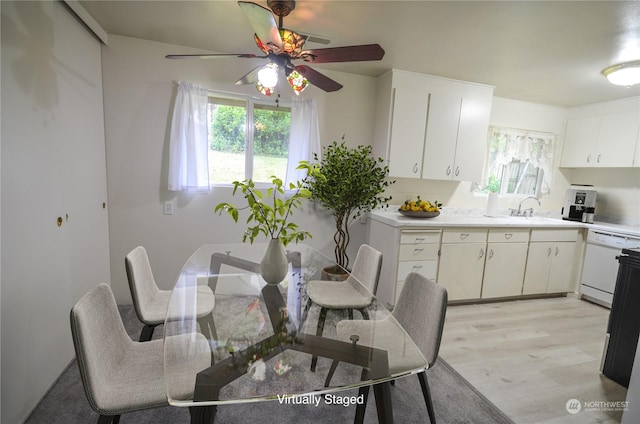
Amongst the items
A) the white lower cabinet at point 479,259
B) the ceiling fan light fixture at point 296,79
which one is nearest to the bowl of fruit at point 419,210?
the white lower cabinet at point 479,259

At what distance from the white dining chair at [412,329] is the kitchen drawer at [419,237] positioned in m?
1.22

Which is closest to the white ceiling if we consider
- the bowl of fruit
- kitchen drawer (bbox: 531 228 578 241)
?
the bowl of fruit

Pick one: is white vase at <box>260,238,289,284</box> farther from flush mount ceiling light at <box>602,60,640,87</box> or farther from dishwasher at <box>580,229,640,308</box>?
dishwasher at <box>580,229,640,308</box>

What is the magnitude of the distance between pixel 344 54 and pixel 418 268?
2181mm

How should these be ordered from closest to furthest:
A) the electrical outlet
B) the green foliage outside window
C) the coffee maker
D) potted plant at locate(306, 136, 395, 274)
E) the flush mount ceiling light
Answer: the flush mount ceiling light
potted plant at locate(306, 136, 395, 274)
the electrical outlet
the green foliage outside window
the coffee maker

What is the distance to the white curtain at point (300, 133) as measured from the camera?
9.91 feet

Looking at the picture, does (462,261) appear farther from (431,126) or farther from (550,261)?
(431,126)

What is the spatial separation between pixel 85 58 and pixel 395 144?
110 inches

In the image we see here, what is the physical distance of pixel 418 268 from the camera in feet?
9.69

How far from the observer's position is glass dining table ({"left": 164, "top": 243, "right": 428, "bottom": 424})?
1035 mm

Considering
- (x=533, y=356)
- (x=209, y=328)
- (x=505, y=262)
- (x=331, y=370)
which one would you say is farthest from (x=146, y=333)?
(x=505, y=262)

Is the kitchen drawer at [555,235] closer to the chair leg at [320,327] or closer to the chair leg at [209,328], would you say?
the chair leg at [320,327]

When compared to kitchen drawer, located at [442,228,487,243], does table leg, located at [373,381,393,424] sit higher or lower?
lower

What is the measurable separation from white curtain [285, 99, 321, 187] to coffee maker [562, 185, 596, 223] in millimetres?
3538
